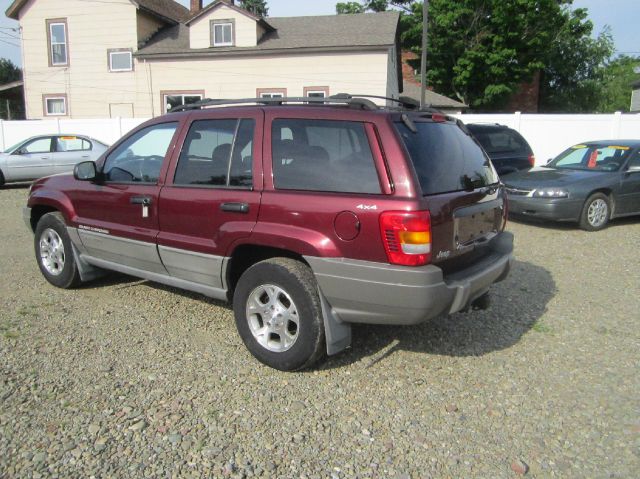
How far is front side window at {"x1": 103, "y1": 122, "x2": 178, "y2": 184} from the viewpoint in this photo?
177 inches

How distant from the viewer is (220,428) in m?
3.12

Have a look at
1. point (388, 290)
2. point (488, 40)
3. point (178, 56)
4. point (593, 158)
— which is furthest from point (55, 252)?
point (488, 40)

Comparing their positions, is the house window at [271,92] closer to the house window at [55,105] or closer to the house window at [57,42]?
the house window at [57,42]

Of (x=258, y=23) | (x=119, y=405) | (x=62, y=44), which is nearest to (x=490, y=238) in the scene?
(x=119, y=405)

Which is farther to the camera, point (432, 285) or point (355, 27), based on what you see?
point (355, 27)

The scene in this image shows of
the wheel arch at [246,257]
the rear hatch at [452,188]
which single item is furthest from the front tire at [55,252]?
the rear hatch at [452,188]

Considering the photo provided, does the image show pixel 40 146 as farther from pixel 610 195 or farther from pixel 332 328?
pixel 332 328

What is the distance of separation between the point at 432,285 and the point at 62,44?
27038 millimetres

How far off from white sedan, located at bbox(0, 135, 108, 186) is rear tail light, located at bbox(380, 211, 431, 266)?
14024 millimetres

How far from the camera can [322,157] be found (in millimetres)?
3613

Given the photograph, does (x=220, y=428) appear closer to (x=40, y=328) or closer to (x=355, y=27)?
(x=40, y=328)

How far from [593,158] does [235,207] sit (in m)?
8.10

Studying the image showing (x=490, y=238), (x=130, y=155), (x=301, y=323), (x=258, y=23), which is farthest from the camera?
(x=258, y=23)

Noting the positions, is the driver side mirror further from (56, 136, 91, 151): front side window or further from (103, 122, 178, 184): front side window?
(56, 136, 91, 151): front side window
